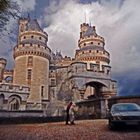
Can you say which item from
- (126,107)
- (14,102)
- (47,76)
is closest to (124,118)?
(126,107)

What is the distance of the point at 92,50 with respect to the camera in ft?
179

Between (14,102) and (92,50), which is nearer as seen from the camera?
(14,102)

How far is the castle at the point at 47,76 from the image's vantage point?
3979cm

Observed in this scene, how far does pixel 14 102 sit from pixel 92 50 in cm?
2169

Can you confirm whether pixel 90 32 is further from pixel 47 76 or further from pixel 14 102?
pixel 14 102

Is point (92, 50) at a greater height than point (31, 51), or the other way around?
point (92, 50)

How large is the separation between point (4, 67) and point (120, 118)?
5454 cm

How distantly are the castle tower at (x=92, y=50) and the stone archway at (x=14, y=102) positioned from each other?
18.0 meters

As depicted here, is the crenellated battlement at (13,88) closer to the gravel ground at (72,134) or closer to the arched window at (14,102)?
the arched window at (14,102)

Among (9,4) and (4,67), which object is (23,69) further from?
(9,4)

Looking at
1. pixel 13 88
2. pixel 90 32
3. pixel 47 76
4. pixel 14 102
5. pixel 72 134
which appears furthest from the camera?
pixel 90 32

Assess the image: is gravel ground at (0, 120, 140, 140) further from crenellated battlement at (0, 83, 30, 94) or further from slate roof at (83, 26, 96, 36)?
slate roof at (83, 26, 96, 36)

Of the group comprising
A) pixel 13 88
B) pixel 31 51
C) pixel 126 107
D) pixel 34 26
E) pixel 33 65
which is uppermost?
pixel 34 26

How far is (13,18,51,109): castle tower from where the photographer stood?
154 feet
